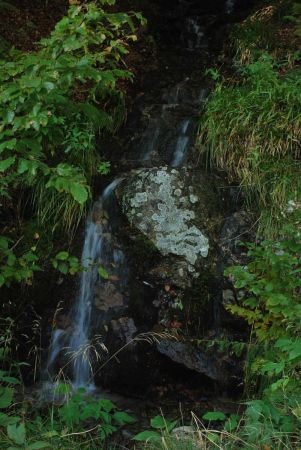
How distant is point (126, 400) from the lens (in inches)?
167

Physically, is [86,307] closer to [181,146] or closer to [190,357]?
[190,357]

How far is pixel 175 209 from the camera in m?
4.94

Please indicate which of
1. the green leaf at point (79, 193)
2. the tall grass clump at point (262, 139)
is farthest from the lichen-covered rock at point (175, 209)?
the green leaf at point (79, 193)

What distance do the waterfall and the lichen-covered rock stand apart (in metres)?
0.31

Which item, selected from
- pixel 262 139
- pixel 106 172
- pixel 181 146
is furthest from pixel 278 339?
pixel 181 146

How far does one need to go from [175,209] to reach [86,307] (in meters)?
1.41

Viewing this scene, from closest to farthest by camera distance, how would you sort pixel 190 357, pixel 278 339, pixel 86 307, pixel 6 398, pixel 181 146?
pixel 6 398 → pixel 278 339 → pixel 190 357 → pixel 86 307 → pixel 181 146

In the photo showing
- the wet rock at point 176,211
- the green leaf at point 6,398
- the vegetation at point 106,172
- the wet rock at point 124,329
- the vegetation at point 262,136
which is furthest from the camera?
the wet rock at point 176,211

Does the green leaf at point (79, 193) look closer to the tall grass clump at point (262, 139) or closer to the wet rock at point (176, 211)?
the wet rock at point (176, 211)

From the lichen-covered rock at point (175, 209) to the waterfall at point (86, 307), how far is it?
312 mm

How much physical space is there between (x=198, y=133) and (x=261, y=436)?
368 cm

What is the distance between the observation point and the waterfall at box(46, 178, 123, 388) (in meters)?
4.43

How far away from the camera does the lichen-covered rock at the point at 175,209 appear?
4754 millimetres

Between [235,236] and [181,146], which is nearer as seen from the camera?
[235,236]
